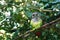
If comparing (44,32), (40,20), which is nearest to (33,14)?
(40,20)

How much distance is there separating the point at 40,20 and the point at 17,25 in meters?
0.25

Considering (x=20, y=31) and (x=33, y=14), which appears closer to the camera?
(x=33, y=14)

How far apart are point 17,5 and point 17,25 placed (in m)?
0.19

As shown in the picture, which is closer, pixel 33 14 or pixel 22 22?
pixel 33 14

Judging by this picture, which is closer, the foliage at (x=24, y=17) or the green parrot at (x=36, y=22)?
the green parrot at (x=36, y=22)

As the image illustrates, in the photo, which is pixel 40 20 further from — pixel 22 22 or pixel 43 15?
pixel 22 22

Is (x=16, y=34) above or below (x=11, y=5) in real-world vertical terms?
below

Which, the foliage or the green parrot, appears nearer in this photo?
the green parrot

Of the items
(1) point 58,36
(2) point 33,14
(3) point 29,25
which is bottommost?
(1) point 58,36

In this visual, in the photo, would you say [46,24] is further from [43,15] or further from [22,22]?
[22,22]

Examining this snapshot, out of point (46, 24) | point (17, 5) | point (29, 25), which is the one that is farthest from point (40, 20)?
point (17, 5)

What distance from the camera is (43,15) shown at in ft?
5.92

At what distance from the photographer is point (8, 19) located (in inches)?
74.6

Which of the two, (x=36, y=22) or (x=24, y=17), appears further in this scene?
(x=24, y=17)
